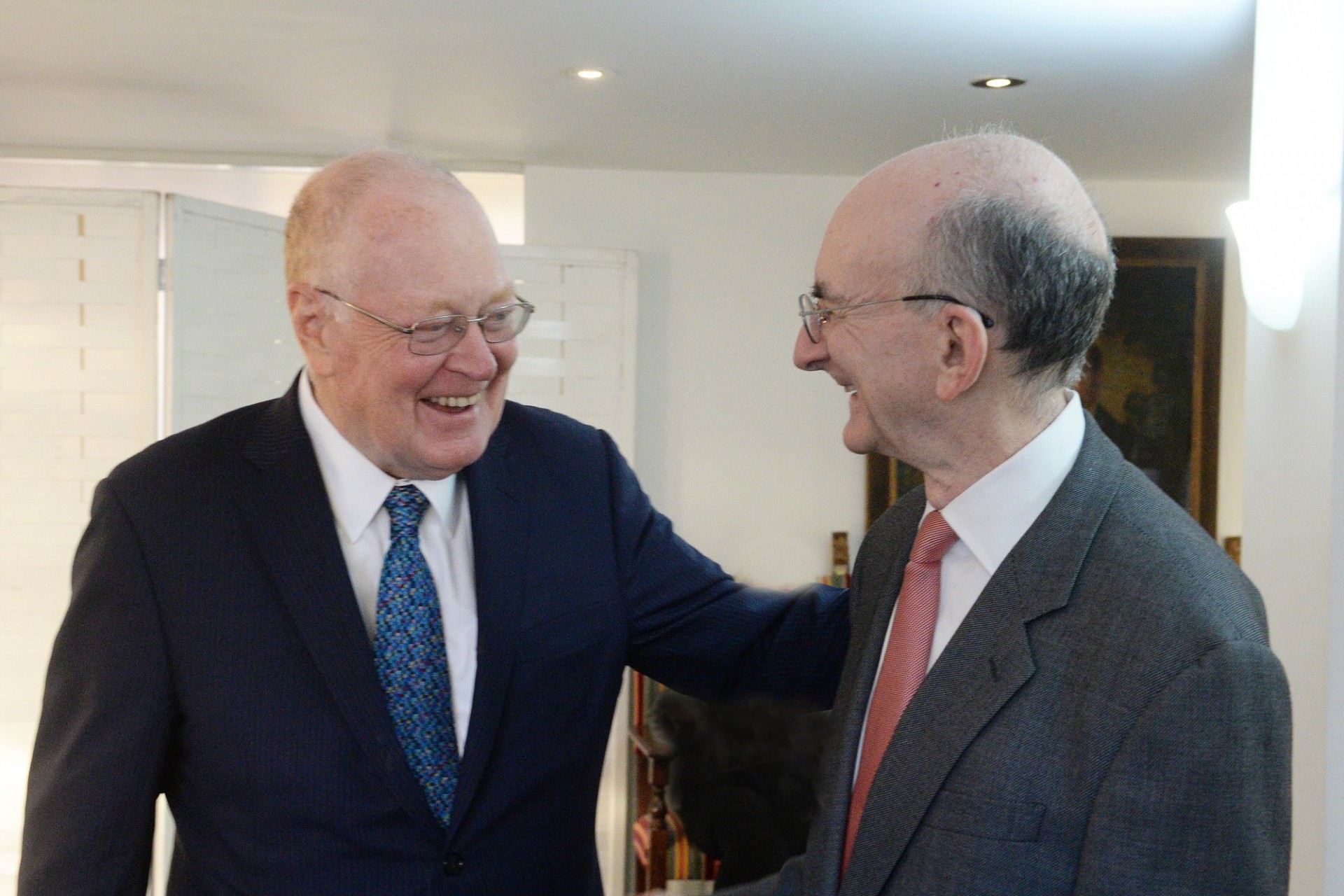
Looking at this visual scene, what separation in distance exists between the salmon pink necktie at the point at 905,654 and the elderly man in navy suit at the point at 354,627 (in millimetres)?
327

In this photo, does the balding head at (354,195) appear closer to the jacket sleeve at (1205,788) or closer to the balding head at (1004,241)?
the balding head at (1004,241)

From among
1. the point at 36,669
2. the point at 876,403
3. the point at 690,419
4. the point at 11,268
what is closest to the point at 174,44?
the point at 11,268

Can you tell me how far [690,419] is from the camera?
19.1ft

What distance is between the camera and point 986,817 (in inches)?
→ 46.6

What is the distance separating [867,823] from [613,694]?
520mm

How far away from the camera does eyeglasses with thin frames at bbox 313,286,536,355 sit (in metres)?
1.57

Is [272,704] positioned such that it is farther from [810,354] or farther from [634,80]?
[634,80]

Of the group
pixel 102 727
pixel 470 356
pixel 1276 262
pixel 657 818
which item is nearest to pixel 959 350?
pixel 470 356

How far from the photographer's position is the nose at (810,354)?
1445 mm

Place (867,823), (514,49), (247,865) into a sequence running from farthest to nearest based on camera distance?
1. (514,49)
2. (247,865)
3. (867,823)

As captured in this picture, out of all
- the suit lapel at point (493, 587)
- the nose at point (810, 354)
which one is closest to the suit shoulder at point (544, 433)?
the suit lapel at point (493, 587)

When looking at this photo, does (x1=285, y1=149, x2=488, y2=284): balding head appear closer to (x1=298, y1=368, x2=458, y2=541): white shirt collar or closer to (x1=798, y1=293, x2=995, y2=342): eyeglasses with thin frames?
(x1=298, y1=368, x2=458, y2=541): white shirt collar

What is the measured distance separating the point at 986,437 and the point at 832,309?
0.22 m

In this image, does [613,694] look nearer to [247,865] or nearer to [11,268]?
[247,865]
